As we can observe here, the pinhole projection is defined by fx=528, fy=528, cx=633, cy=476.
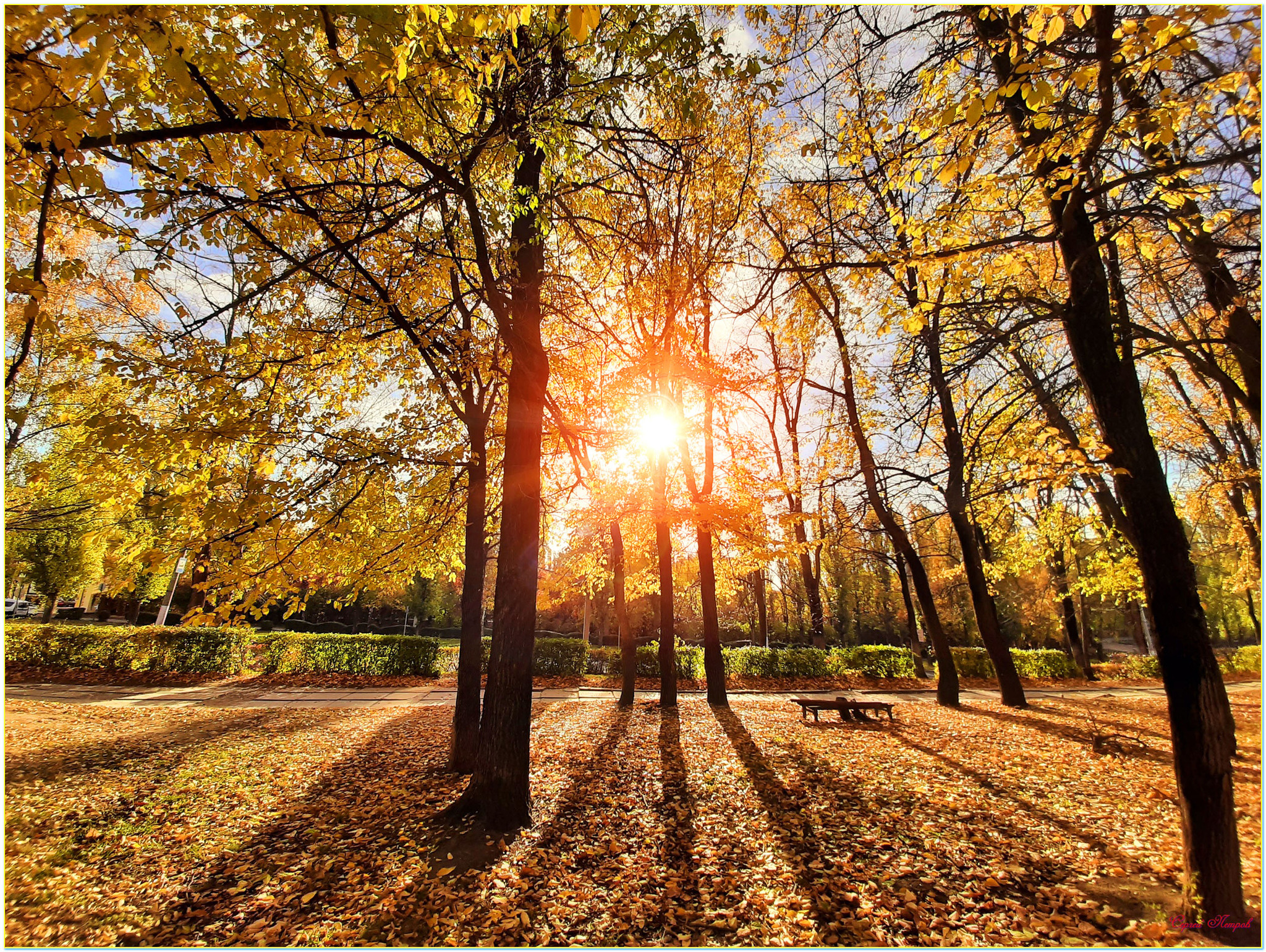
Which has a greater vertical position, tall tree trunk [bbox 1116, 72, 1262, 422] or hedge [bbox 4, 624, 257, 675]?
tall tree trunk [bbox 1116, 72, 1262, 422]

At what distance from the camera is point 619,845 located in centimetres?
491

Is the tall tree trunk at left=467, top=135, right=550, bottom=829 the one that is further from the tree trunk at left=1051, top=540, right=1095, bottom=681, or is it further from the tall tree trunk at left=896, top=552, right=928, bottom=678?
the tree trunk at left=1051, top=540, right=1095, bottom=681

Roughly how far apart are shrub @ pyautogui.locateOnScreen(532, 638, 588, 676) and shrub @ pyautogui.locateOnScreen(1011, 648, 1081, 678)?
16837 mm

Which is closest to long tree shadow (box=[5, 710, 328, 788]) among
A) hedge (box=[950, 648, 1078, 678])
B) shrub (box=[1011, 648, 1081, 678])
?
hedge (box=[950, 648, 1078, 678])

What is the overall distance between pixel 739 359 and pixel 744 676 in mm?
12698

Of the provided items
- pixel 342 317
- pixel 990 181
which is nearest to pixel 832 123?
pixel 990 181

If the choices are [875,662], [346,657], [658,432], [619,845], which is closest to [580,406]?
[658,432]

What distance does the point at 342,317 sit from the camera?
21.3ft

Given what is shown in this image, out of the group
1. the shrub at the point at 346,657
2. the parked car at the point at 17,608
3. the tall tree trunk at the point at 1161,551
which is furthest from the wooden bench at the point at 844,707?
the parked car at the point at 17,608

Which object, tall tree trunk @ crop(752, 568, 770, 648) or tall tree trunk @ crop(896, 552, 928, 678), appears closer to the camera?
tall tree trunk @ crop(896, 552, 928, 678)

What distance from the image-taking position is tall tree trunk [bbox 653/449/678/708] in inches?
459

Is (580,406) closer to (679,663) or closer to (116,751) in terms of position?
(116,751)

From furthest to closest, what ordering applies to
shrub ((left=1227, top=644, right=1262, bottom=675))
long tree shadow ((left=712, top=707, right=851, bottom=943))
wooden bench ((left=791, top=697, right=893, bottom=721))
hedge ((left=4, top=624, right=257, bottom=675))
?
shrub ((left=1227, top=644, right=1262, bottom=675)), hedge ((left=4, top=624, right=257, bottom=675)), wooden bench ((left=791, top=697, right=893, bottom=721)), long tree shadow ((left=712, top=707, right=851, bottom=943))
